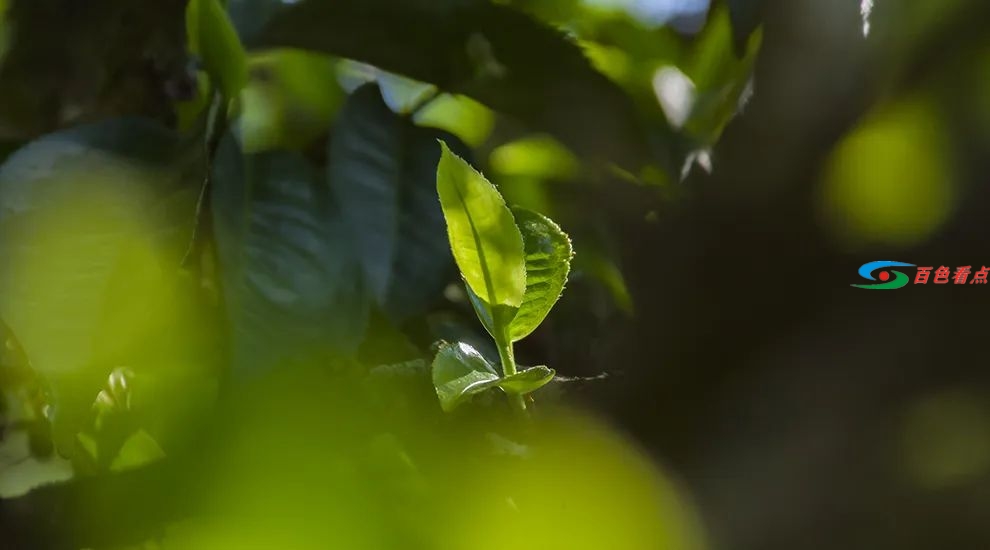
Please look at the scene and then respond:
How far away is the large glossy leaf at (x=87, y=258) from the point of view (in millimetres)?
348

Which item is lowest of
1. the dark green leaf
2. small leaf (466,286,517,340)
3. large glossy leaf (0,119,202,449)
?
large glossy leaf (0,119,202,449)

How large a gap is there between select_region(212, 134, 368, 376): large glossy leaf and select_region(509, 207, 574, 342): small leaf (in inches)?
7.6

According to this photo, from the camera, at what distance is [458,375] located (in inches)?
8.3

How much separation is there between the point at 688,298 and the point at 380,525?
0.28 meters

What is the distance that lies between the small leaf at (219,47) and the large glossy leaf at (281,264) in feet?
0.10

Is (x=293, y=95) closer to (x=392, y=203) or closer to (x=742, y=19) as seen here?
(x=392, y=203)

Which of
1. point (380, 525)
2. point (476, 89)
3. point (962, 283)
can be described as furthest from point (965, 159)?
point (380, 525)

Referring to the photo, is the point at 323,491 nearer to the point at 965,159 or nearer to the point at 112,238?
the point at 112,238

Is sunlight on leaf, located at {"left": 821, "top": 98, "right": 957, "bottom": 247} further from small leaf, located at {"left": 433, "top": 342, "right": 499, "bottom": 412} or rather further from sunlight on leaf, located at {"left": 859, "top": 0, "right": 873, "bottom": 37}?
small leaf, located at {"left": 433, "top": 342, "right": 499, "bottom": 412}

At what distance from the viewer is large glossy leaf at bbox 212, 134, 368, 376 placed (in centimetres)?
37

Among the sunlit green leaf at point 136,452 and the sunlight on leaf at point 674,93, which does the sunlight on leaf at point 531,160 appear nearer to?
the sunlight on leaf at point 674,93

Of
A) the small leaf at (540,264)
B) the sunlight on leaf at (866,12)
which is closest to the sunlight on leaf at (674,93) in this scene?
the sunlight on leaf at (866,12)

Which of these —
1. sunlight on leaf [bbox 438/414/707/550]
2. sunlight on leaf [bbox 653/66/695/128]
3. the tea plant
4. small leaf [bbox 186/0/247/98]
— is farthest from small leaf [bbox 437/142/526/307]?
sunlight on leaf [bbox 653/66/695/128]

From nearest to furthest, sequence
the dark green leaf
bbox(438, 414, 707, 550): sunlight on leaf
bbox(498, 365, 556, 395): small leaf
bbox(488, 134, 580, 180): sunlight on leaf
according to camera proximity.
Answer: bbox(498, 365, 556, 395): small leaf → bbox(438, 414, 707, 550): sunlight on leaf → the dark green leaf → bbox(488, 134, 580, 180): sunlight on leaf
